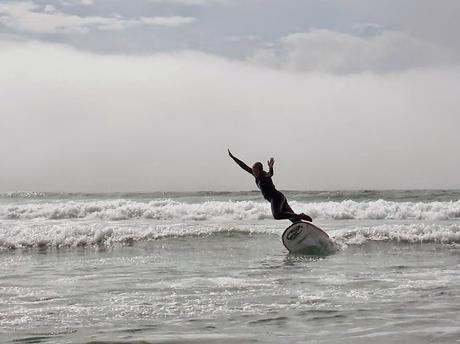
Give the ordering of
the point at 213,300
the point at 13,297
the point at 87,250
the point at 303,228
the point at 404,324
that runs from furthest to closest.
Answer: the point at 87,250 < the point at 303,228 < the point at 13,297 < the point at 213,300 < the point at 404,324

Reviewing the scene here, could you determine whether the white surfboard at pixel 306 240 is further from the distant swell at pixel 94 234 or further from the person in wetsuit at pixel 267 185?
the distant swell at pixel 94 234

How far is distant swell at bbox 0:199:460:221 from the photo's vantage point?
93.9 ft

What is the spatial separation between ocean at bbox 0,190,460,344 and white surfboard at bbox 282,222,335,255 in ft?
1.25

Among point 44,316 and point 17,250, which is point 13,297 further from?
point 17,250

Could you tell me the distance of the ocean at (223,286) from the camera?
7305mm

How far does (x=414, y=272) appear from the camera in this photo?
12078mm

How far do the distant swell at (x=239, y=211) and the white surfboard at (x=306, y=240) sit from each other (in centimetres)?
1173

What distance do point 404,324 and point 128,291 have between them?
189 inches

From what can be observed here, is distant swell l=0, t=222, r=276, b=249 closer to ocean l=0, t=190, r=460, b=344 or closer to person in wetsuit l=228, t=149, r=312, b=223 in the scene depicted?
ocean l=0, t=190, r=460, b=344

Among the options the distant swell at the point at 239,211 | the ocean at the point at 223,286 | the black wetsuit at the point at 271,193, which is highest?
the black wetsuit at the point at 271,193

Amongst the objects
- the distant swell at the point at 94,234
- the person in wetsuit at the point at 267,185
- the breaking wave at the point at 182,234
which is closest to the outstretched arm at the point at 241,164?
Answer: the person in wetsuit at the point at 267,185

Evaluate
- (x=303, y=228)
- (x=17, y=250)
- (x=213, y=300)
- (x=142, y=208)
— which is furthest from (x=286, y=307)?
(x=142, y=208)

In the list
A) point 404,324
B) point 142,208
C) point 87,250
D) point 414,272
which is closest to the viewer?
point 404,324

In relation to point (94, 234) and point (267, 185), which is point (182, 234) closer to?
point (94, 234)
